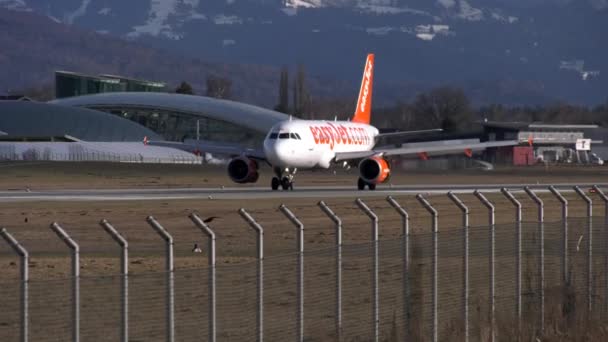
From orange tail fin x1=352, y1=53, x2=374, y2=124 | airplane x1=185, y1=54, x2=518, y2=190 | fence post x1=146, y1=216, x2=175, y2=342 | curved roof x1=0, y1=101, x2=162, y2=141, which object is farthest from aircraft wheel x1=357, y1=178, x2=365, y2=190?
curved roof x1=0, y1=101, x2=162, y2=141

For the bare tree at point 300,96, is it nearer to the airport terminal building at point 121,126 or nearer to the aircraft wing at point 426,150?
the airport terminal building at point 121,126

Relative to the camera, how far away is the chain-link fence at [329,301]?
1684 cm

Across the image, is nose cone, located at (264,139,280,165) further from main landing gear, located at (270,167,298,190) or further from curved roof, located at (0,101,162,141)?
curved roof, located at (0,101,162,141)

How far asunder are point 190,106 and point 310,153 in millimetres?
99972

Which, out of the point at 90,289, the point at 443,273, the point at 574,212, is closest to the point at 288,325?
the point at 90,289

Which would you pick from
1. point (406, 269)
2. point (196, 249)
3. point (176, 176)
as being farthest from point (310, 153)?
point (406, 269)

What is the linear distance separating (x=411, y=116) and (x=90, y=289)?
162671 mm

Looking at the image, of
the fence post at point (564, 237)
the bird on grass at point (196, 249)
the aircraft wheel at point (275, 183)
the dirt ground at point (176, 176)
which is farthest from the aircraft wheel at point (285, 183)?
the fence post at point (564, 237)

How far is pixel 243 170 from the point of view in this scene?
199 feet

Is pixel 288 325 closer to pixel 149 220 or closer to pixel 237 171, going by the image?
pixel 149 220

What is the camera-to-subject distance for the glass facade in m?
157

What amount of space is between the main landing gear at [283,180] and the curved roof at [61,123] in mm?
68355

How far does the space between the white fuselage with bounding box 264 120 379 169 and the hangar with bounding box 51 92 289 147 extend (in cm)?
9216

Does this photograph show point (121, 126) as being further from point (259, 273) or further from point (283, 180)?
point (259, 273)
